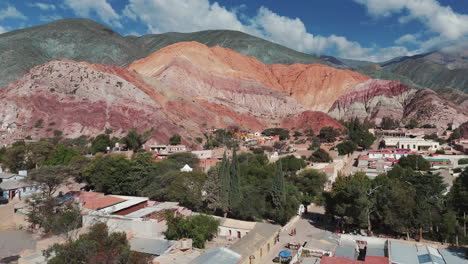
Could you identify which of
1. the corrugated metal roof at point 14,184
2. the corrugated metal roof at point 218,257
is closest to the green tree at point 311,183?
the corrugated metal roof at point 218,257

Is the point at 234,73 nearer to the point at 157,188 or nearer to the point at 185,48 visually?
the point at 185,48

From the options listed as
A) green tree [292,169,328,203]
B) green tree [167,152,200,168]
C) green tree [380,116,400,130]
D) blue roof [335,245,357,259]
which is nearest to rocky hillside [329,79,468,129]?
green tree [380,116,400,130]

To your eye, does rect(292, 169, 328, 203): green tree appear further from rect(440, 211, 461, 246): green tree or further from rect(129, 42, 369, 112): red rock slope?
rect(129, 42, 369, 112): red rock slope

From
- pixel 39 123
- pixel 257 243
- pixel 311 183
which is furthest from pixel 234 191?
pixel 39 123

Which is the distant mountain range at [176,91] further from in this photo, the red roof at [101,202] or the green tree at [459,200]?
the green tree at [459,200]

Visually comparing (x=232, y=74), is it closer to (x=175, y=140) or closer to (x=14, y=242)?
(x=175, y=140)

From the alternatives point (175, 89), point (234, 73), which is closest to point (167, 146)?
point (175, 89)
